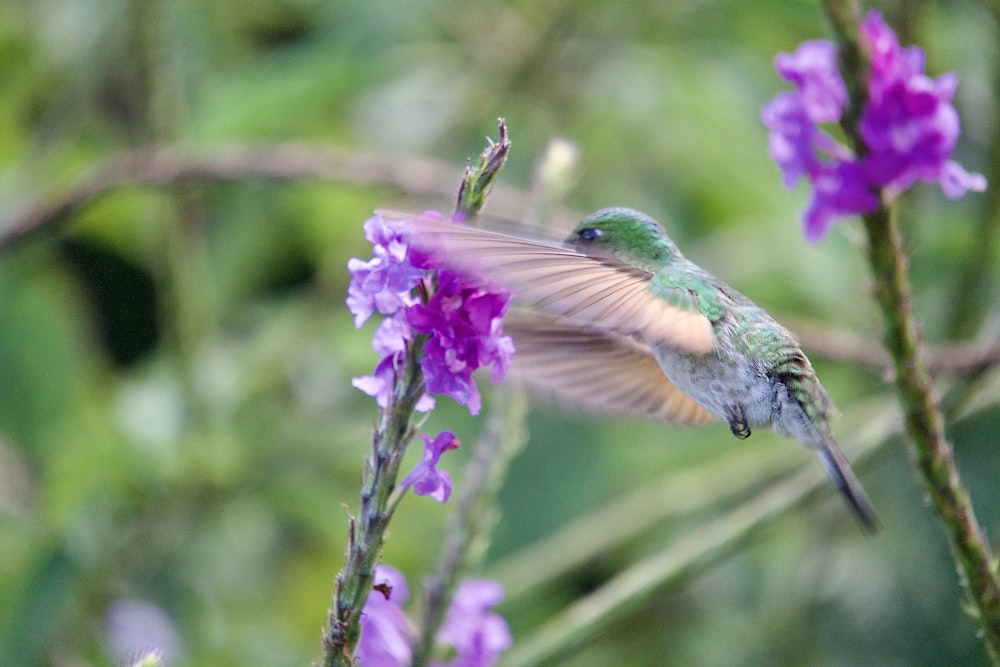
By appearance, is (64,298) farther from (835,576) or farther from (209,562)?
(835,576)

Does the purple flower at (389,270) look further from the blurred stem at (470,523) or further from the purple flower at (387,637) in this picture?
the purple flower at (387,637)

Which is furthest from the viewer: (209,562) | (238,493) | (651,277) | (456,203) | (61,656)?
Answer: (209,562)

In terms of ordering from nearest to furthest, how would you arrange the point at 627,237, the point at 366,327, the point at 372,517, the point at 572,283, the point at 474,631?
the point at 372,517 < the point at 572,283 < the point at 474,631 < the point at 627,237 < the point at 366,327

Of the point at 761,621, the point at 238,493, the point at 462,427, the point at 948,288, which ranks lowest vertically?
the point at 761,621

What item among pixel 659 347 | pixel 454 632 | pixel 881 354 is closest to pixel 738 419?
pixel 659 347

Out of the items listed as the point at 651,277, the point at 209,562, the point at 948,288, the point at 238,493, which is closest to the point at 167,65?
the point at 238,493

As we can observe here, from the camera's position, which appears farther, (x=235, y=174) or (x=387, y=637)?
(x=235, y=174)

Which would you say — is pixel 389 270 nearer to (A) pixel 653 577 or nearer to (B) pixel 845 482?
(B) pixel 845 482
